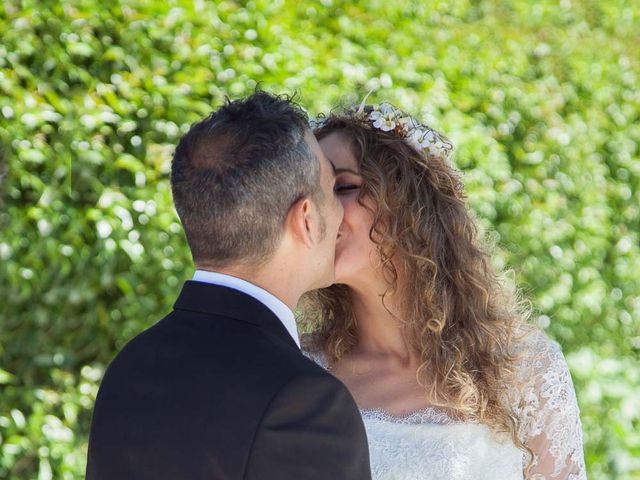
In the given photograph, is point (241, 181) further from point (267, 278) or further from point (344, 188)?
point (344, 188)

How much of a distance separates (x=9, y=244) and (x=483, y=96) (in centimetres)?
224

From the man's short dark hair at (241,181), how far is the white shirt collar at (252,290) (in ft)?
0.08

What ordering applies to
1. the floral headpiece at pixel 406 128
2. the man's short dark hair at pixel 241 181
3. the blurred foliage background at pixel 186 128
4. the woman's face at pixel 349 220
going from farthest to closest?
1. the blurred foliage background at pixel 186 128
2. the floral headpiece at pixel 406 128
3. the woman's face at pixel 349 220
4. the man's short dark hair at pixel 241 181

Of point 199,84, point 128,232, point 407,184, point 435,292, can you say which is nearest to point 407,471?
point 435,292

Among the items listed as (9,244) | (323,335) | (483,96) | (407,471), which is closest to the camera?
(407,471)

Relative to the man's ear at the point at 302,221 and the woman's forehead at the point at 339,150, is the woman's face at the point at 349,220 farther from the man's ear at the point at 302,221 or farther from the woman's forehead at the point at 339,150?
the man's ear at the point at 302,221

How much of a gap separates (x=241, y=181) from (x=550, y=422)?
3.72 ft

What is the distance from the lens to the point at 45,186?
3.28m

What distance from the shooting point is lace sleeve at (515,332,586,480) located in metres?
2.50

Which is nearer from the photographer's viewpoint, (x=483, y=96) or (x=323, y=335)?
(x=323, y=335)

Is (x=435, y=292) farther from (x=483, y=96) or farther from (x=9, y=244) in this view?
(x=483, y=96)

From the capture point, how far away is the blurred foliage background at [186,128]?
331cm

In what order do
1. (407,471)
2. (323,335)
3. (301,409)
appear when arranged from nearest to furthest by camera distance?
(301,409)
(407,471)
(323,335)

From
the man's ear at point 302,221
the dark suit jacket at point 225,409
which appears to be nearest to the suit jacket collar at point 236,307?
the dark suit jacket at point 225,409
